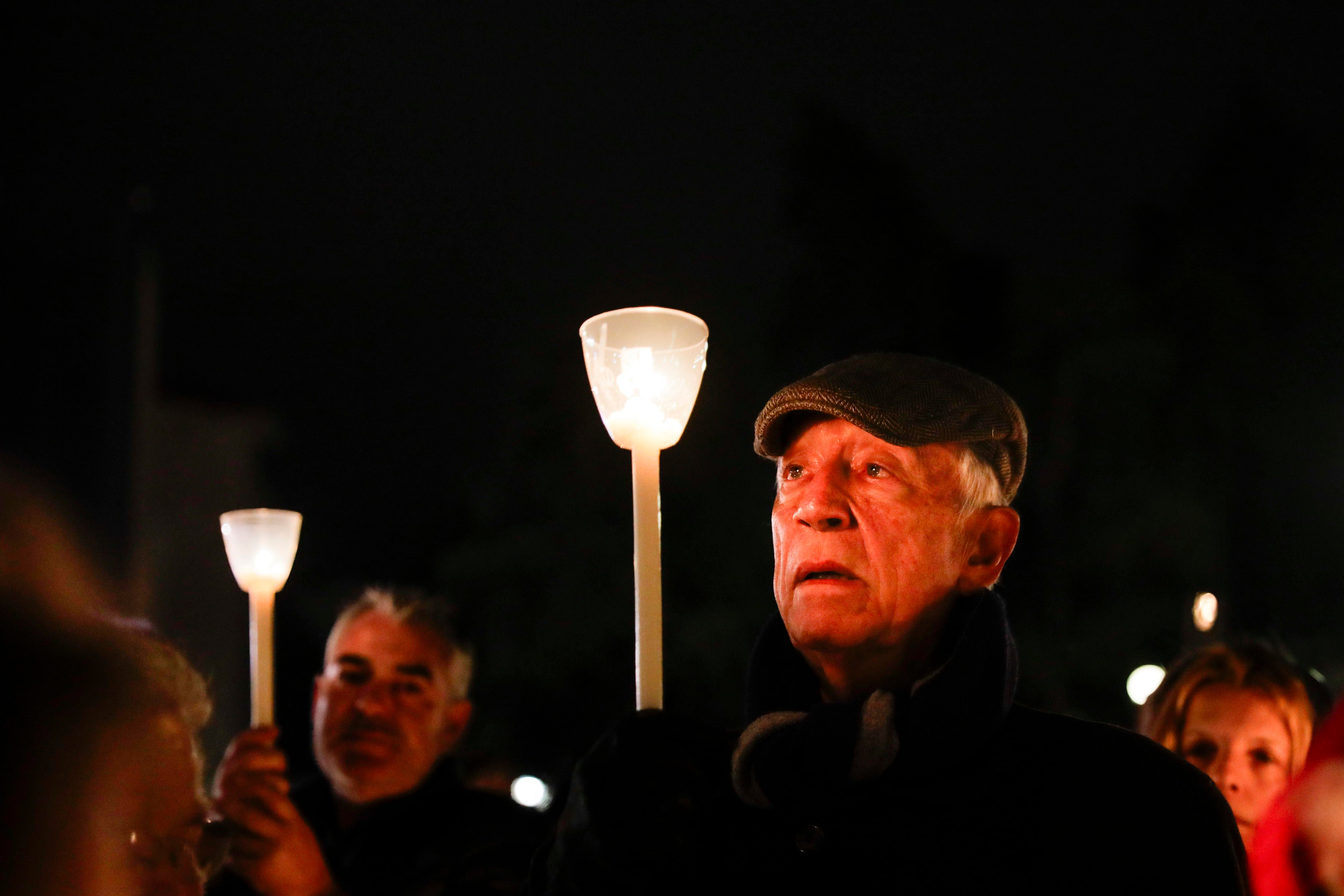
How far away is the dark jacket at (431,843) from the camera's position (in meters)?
3.50

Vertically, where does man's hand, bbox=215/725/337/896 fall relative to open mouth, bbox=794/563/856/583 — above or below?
below

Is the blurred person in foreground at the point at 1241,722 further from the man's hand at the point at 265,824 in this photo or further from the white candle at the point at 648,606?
the man's hand at the point at 265,824

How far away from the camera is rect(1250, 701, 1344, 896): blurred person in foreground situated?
1.83m

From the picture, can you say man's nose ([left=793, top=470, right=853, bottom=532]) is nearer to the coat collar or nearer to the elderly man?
the elderly man

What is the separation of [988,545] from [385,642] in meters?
2.36

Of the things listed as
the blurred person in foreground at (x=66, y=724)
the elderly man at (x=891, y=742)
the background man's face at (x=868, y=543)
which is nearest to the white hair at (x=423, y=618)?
the elderly man at (x=891, y=742)

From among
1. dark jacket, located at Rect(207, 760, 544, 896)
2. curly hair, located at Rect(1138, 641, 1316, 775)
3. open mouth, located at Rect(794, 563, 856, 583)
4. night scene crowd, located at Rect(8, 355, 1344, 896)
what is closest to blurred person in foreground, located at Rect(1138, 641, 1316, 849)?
curly hair, located at Rect(1138, 641, 1316, 775)

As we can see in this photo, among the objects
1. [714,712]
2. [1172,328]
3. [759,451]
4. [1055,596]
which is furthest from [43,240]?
[759,451]

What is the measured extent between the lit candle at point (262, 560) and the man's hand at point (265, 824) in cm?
8

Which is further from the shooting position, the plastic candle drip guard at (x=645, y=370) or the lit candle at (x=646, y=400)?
the plastic candle drip guard at (x=645, y=370)

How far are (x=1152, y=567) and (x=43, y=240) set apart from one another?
47.3 ft

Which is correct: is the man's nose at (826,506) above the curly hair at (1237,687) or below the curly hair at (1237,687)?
above

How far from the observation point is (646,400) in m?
2.23

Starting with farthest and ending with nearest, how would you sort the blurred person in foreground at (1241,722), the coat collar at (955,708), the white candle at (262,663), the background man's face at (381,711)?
the background man's face at (381,711), the blurred person in foreground at (1241,722), the white candle at (262,663), the coat collar at (955,708)
